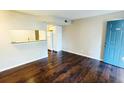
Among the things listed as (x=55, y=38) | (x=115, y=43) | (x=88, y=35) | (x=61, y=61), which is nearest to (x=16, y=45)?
(x=61, y=61)

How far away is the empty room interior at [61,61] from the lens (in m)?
2.64

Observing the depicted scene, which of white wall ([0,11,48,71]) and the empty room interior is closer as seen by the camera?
the empty room interior

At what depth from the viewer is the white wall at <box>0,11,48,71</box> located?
2.89m

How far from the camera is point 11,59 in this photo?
125 inches

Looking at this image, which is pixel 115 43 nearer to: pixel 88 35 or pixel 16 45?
pixel 88 35

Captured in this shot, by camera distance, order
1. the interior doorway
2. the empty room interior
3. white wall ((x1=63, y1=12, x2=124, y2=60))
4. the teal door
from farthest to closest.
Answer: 1. the interior doorway
2. white wall ((x1=63, y1=12, x2=124, y2=60))
3. the teal door
4. the empty room interior

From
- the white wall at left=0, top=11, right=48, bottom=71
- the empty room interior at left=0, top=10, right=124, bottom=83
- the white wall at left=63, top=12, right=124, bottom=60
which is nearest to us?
the empty room interior at left=0, top=10, right=124, bottom=83

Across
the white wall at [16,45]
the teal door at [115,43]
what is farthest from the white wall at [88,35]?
the white wall at [16,45]

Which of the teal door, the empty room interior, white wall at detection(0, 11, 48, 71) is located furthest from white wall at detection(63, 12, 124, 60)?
white wall at detection(0, 11, 48, 71)

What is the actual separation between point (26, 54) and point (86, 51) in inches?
123

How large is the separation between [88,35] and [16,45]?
11.5 ft

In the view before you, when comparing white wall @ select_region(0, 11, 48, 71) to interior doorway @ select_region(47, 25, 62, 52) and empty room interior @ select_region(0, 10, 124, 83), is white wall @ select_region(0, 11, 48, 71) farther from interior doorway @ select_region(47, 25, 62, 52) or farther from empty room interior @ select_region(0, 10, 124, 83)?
interior doorway @ select_region(47, 25, 62, 52)

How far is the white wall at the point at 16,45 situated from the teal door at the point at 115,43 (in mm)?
3080
